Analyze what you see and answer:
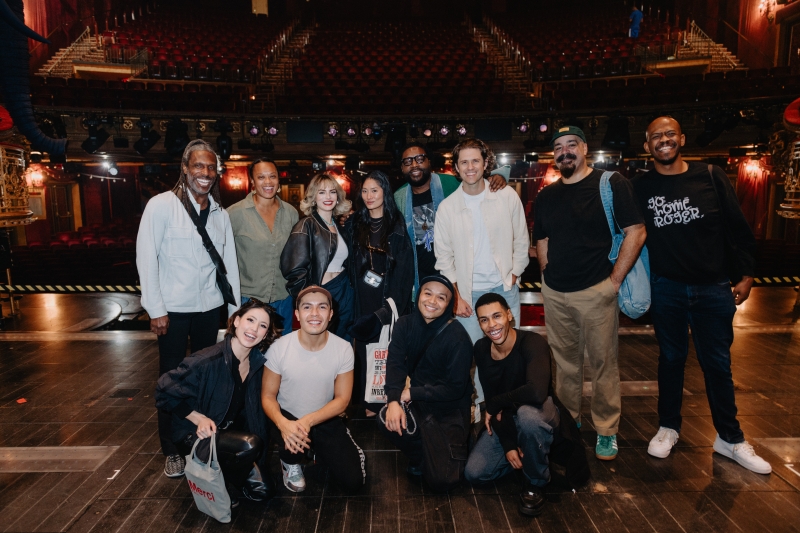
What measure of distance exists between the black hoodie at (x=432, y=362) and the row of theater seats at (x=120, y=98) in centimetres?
1045

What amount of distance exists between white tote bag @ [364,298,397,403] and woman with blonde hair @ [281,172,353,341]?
1.25 feet

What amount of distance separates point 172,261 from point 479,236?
1876 millimetres

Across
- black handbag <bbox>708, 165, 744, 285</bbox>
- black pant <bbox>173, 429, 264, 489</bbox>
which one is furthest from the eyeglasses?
black pant <bbox>173, 429, 264, 489</bbox>

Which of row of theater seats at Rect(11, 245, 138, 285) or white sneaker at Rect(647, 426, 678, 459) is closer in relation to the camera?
white sneaker at Rect(647, 426, 678, 459)

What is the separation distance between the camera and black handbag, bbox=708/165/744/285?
2807 millimetres

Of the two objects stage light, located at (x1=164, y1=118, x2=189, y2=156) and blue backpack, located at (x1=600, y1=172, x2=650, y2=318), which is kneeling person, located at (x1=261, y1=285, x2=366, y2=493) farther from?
stage light, located at (x1=164, y1=118, x2=189, y2=156)

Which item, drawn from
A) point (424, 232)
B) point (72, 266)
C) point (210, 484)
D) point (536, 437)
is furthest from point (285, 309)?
point (72, 266)

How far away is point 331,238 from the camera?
331cm

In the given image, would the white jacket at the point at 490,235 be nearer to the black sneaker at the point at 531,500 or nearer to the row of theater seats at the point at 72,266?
the black sneaker at the point at 531,500

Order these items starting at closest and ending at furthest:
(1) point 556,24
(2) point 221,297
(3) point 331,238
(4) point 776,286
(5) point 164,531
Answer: (5) point 164,531 < (2) point 221,297 < (3) point 331,238 < (4) point 776,286 < (1) point 556,24

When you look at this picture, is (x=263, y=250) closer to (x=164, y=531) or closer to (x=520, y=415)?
(x=164, y=531)

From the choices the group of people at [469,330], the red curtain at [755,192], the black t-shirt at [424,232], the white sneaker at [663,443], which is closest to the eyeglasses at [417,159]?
the black t-shirt at [424,232]

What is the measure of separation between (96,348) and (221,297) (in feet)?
10.0

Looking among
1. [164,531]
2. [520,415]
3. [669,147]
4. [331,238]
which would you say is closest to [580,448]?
[520,415]
